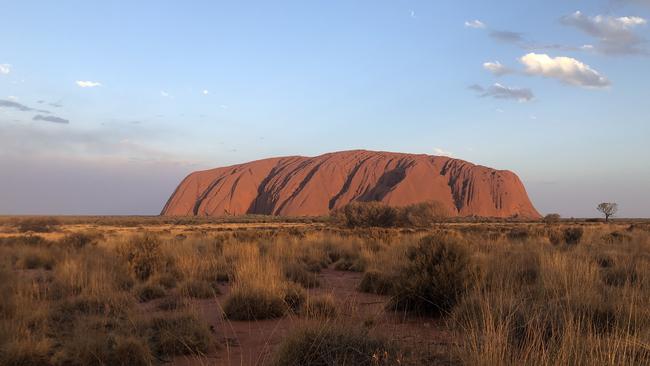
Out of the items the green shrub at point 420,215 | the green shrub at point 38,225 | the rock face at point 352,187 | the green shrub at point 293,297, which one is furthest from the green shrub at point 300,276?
the rock face at point 352,187

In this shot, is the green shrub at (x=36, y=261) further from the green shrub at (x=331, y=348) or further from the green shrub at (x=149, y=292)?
the green shrub at (x=331, y=348)

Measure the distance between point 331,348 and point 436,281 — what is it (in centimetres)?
356

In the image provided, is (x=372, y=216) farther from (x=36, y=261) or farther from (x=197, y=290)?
(x=197, y=290)

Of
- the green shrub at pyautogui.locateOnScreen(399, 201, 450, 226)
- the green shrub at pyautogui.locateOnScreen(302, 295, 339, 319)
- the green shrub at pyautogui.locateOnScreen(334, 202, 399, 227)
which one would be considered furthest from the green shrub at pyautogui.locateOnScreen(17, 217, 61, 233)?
the green shrub at pyautogui.locateOnScreen(302, 295, 339, 319)

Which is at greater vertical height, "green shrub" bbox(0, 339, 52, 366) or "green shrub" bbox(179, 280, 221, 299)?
"green shrub" bbox(0, 339, 52, 366)

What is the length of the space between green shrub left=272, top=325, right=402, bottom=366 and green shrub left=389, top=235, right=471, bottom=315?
2908 millimetres

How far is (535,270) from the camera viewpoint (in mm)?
8953

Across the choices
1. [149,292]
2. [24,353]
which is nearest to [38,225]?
[149,292]

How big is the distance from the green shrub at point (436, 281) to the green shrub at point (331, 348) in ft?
→ 9.54

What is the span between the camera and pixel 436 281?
6941 mm

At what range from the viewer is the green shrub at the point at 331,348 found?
364 cm

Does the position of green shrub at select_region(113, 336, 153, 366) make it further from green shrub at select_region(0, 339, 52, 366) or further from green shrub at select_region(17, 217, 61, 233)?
green shrub at select_region(17, 217, 61, 233)

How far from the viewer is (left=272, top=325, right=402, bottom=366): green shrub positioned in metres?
3.64

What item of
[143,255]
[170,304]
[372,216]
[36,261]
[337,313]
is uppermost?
[372,216]
